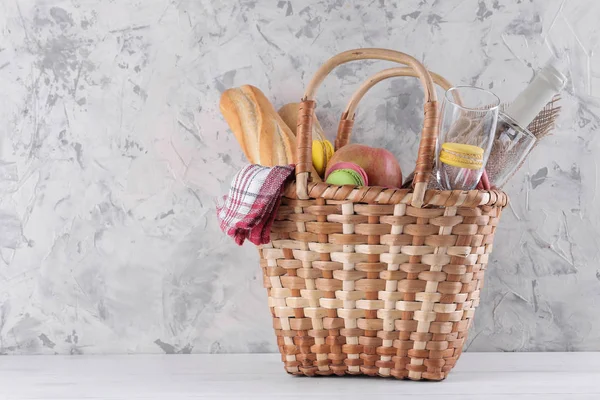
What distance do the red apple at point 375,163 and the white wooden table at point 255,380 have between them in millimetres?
293

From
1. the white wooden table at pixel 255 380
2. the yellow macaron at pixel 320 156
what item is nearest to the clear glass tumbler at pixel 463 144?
the yellow macaron at pixel 320 156

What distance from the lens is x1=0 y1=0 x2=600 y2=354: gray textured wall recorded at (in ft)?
3.99

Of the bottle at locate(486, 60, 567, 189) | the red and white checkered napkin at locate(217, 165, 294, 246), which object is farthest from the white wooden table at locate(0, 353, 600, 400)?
the bottle at locate(486, 60, 567, 189)

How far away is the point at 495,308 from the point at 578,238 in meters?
0.20

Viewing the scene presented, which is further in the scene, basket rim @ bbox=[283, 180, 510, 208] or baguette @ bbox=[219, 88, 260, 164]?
baguette @ bbox=[219, 88, 260, 164]

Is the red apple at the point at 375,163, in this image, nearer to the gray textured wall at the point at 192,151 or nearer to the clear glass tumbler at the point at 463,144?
the clear glass tumbler at the point at 463,144

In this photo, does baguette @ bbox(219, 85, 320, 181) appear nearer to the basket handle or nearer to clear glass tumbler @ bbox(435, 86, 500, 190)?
the basket handle

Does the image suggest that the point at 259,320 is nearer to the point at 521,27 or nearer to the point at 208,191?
the point at 208,191

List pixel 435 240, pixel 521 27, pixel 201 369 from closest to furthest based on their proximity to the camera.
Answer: pixel 435 240 < pixel 201 369 < pixel 521 27

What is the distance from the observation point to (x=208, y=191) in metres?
1.22

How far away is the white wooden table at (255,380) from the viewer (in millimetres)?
920

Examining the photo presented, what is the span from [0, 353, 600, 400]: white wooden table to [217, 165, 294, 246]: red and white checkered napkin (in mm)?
218

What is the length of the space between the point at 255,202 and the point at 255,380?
274 millimetres

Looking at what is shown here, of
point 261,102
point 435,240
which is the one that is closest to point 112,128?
point 261,102
